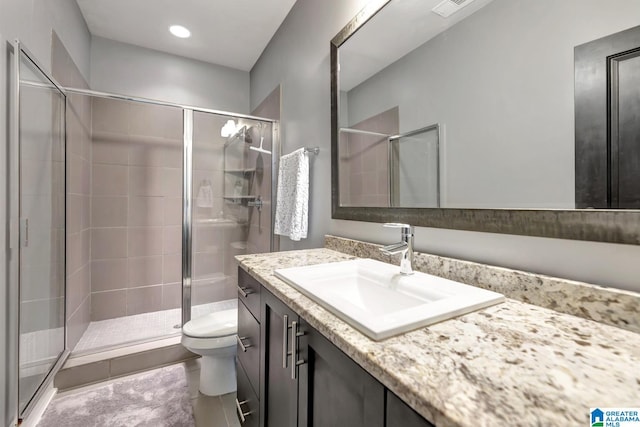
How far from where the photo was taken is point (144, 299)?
2.52m

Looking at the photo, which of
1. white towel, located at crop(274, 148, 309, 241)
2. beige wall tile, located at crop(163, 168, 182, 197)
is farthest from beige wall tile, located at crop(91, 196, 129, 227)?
white towel, located at crop(274, 148, 309, 241)

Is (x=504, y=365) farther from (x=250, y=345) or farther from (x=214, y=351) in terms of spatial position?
(x=214, y=351)

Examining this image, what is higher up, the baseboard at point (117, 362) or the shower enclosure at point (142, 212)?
the shower enclosure at point (142, 212)

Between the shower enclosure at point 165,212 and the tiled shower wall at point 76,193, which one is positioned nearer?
the tiled shower wall at point 76,193

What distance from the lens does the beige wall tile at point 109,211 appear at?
236 cm

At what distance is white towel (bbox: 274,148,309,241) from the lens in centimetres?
173

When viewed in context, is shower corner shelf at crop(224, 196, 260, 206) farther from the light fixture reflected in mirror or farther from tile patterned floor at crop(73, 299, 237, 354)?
tile patterned floor at crop(73, 299, 237, 354)

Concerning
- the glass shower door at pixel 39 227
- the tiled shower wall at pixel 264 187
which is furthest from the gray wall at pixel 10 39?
the tiled shower wall at pixel 264 187

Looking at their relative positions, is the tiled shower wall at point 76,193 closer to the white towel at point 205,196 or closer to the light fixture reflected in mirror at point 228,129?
the white towel at point 205,196

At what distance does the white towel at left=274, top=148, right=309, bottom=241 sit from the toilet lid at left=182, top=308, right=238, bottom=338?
25.3 inches

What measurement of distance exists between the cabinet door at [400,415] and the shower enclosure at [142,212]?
1.90 meters

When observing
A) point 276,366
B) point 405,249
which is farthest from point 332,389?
point 405,249

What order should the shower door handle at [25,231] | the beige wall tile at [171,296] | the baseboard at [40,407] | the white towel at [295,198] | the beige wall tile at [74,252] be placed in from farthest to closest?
the beige wall tile at [171,296]
the beige wall tile at [74,252]
the white towel at [295,198]
the baseboard at [40,407]
the shower door handle at [25,231]

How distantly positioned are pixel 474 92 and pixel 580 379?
79 cm
